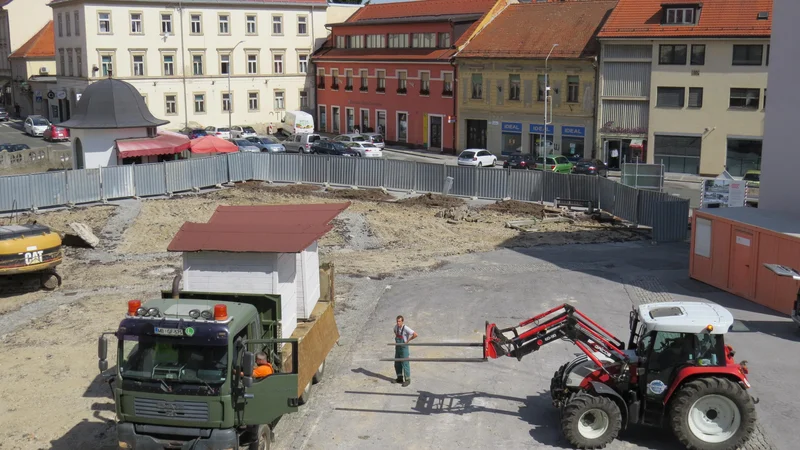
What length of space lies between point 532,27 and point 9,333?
40541mm

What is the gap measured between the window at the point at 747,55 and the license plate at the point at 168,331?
133ft

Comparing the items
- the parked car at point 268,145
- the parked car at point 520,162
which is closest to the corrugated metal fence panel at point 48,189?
the parked car at point 268,145

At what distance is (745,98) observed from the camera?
151 ft

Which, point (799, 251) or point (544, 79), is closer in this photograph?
point (799, 251)

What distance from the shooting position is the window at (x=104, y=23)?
6047cm

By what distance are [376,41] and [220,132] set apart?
525 inches

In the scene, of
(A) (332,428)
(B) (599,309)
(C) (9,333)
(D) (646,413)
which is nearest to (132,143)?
(C) (9,333)

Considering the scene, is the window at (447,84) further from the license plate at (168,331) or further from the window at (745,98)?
the license plate at (168,331)

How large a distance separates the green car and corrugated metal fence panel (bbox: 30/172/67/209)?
23.8 meters

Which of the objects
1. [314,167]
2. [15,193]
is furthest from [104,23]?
[15,193]

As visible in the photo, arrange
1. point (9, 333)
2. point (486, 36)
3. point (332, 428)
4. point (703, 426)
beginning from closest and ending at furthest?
point (703, 426), point (332, 428), point (9, 333), point (486, 36)

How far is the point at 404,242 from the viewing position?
30547 mm

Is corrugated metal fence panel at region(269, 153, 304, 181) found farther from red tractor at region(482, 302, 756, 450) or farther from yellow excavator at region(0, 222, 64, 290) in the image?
red tractor at region(482, 302, 756, 450)

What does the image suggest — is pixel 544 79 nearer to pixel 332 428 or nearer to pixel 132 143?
pixel 132 143
